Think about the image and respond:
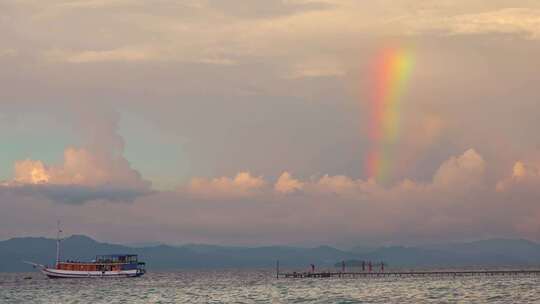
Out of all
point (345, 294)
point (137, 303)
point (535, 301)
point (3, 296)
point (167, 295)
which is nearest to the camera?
point (535, 301)

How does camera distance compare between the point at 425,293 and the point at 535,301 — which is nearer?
the point at 535,301

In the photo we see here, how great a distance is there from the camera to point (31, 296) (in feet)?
609

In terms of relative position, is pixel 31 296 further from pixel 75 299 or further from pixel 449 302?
pixel 449 302

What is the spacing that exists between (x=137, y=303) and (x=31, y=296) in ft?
148

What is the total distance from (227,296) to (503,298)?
56541 millimetres

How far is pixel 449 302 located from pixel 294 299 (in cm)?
2959

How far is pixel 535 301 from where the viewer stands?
136 metres

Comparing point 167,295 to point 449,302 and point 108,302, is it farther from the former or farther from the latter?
point 449,302

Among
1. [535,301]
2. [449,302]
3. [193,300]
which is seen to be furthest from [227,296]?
[535,301]

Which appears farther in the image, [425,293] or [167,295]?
[167,295]

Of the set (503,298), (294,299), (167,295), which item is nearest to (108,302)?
(167,295)

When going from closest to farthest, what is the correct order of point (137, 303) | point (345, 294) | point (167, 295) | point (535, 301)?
point (535, 301) < point (137, 303) < point (345, 294) < point (167, 295)

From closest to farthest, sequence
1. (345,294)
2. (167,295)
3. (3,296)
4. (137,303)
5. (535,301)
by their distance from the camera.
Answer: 1. (535,301)
2. (137,303)
3. (345,294)
4. (167,295)
5. (3,296)

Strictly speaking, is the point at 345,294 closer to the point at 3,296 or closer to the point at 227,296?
the point at 227,296
